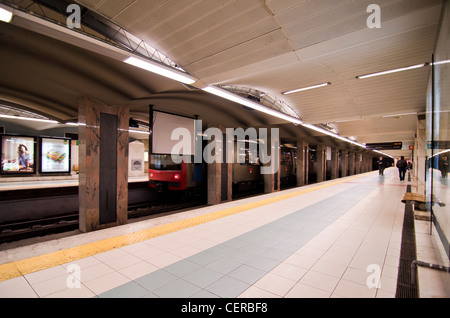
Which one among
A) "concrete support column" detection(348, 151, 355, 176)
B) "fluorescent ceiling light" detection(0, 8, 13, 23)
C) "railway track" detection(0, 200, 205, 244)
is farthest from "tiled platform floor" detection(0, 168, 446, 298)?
"concrete support column" detection(348, 151, 355, 176)

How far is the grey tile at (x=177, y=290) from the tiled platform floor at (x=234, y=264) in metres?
0.01

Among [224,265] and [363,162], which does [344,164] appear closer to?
[363,162]

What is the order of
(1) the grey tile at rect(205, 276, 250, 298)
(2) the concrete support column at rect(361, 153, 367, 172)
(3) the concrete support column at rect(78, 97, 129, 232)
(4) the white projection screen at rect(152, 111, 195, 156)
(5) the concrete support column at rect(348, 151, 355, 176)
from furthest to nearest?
(2) the concrete support column at rect(361, 153, 367, 172) → (5) the concrete support column at rect(348, 151, 355, 176) → (4) the white projection screen at rect(152, 111, 195, 156) → (3) the concrete support column at rect(78, 97, 129, 232) → (1) the grey tile at rect(205, 276, 250, 298)

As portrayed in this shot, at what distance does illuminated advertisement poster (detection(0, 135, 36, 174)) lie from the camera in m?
8.90

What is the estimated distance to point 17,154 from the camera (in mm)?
9250

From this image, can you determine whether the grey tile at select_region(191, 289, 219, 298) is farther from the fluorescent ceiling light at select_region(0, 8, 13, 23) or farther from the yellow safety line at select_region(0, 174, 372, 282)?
the fluorescent ceiling light at select_region(0, 8, 13, 23)

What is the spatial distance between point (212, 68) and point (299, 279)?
358 cm

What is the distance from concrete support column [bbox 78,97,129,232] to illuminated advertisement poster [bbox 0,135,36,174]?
274 inches

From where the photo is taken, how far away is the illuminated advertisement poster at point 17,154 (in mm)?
8898

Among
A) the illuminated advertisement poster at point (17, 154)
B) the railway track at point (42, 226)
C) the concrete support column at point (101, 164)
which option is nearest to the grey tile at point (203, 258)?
the concrete support column at point (101, 164)

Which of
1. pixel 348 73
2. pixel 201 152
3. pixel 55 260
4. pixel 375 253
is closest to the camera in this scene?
pixel 55 260
